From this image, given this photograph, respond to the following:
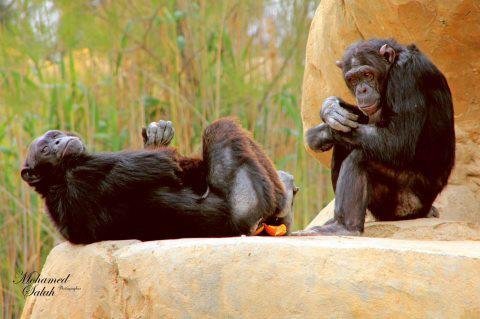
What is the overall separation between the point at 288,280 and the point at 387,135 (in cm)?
211

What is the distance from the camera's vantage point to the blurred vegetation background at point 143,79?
27.5 feet

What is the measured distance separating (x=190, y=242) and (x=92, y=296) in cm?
67

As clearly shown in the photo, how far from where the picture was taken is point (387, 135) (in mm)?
6043

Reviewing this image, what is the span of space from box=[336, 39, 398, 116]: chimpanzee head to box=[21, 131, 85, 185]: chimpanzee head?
206cm

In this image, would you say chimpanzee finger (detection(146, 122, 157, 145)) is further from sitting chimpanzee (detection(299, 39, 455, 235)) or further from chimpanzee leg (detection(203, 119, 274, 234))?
sitting chimpanzee (detection(299, 39, 455, 235))

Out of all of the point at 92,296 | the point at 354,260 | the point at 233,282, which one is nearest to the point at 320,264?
the point at 354,260

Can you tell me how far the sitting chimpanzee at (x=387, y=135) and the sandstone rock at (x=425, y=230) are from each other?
0.63ft

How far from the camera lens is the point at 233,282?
4312 millimetres

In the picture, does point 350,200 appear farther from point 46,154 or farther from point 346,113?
point 46,154

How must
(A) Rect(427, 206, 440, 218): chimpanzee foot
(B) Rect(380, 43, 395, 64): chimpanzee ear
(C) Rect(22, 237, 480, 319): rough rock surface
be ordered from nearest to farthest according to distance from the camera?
(C) Rect(22, 237, 480, 319): rough rock surface
(B) Rect(380, 43, 395, 64): chimpanzee ear
(A) Rect(427, 206, 440, 218): chimpanzee foot

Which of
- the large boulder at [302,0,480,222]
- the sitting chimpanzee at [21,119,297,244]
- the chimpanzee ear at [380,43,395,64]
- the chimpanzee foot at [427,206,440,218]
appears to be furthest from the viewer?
the large boulder at [302,0,480,222]

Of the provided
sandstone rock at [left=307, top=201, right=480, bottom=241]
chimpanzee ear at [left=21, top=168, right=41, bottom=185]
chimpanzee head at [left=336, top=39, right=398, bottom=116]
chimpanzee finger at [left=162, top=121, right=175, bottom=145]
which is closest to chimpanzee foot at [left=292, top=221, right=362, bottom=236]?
sandstone rock at [left=307, top=201, right=480, bottom=241]

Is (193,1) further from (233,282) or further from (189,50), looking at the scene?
(233,282)

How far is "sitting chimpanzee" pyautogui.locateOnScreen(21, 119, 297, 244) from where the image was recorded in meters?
5.23
